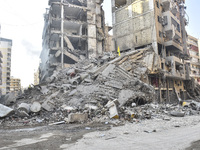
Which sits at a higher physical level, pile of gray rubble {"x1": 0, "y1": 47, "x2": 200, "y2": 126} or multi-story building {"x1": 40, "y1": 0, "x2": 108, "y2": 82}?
multi-story building {"x1": 40, "y1": 0, "x2": 108, "y2": 82}

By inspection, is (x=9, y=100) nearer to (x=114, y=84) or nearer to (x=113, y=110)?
(x=114, y=84)

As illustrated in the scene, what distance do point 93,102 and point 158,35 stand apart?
17396 mm

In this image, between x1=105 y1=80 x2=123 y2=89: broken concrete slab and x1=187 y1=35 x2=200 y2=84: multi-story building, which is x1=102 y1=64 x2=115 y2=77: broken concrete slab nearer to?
x1=105 y1=80 x2=123 y2=89: broken concrete slab

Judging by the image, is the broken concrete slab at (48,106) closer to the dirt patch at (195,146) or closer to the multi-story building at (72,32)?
the dirt patch at (195,146)

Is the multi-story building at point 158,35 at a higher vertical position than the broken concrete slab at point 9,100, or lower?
higher

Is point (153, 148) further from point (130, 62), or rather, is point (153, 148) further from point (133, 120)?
point (130, 62)

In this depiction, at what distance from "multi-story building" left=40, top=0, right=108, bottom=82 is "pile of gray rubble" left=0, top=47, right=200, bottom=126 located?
40.7 feet

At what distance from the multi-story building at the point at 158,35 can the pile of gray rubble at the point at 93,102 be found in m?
7.68

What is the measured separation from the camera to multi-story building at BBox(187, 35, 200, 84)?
4994 centimetres

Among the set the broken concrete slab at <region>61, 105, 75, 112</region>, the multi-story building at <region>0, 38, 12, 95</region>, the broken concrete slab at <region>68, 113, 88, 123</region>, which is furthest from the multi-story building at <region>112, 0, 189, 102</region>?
the multi-story building at <region>0, 38, 12, 95</region>

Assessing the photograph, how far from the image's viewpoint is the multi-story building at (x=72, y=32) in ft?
91.3

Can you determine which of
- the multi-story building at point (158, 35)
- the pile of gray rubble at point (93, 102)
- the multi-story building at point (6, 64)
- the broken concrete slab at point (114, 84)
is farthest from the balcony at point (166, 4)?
the multi-story building at point (6, 64)

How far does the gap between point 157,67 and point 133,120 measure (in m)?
11.7

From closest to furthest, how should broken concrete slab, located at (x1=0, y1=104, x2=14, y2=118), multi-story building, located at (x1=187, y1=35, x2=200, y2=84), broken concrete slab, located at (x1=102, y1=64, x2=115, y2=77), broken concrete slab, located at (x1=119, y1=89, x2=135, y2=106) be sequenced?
broken concrete slab, located at (x1=0, y1=104, x2=14, y2=118), broken concrete slab, located at (x1=119, y1=89, x2=135, y2=106), broken concrete slab, located at (x1=102, y1=64, x2=115, y2=77), multi-story building, located at (x1=187, y1=35, x2=200, y2=84)
